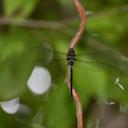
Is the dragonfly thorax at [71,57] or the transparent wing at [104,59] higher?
the transparent wing at [104,59]

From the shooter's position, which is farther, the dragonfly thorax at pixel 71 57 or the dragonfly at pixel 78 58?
the dragonfly at pixel 78 58

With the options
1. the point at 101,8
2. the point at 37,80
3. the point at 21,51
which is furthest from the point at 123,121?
the point at 101,8

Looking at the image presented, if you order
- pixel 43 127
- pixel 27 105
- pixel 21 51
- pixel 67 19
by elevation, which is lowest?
pixel 43 127

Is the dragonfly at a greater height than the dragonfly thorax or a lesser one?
greater

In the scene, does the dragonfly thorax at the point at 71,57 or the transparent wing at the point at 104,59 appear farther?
the transparent wing at the point at 104,59

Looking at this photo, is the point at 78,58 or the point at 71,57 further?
the point at 78,58

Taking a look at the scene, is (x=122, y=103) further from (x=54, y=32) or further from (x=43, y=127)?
(x=54, y=32)

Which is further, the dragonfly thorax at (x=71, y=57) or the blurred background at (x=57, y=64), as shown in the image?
the blurred background at (x=57, y=64)

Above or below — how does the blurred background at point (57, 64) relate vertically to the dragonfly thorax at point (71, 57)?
above
